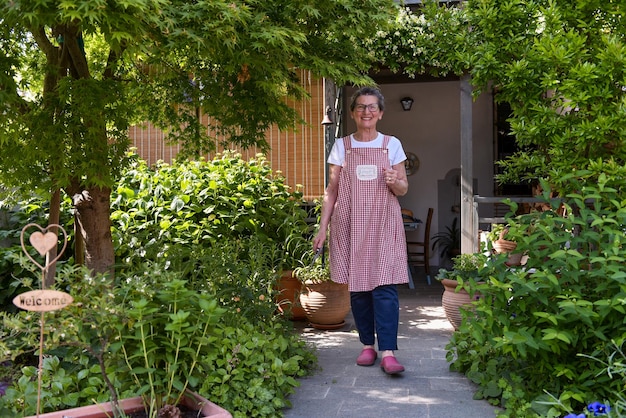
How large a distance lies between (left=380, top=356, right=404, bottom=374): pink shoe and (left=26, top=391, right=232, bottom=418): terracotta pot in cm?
146

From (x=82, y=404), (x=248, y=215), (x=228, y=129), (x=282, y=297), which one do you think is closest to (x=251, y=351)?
(x=82, y=404)

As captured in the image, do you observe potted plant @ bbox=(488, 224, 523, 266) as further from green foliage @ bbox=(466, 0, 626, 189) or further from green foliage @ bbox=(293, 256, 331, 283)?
green foliage @ bbox=(466, 0, 626, 189)

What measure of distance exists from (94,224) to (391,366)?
6.57ft

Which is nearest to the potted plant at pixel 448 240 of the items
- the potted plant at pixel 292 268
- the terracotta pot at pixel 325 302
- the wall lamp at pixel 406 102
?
the wall lamp at pixel 406 102

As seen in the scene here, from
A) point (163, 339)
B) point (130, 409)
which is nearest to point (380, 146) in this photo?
point (163, 339)

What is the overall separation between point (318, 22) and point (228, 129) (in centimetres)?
111

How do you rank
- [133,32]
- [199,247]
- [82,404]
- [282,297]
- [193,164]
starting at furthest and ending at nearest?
[193,164] → [282,297] → [199,247] → [82,404] → [133,32]

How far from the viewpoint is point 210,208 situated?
18.6 ft

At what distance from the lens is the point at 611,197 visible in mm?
3178

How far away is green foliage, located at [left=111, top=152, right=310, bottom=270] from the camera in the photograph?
556cm

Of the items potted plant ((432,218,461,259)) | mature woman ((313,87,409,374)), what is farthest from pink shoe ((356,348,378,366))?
potted plant ((432,218,461,259))

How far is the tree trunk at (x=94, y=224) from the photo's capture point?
152 inches

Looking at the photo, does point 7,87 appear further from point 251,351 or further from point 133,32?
point 251,351

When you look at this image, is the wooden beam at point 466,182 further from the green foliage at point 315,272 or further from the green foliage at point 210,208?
the green foliage at point 315,272
